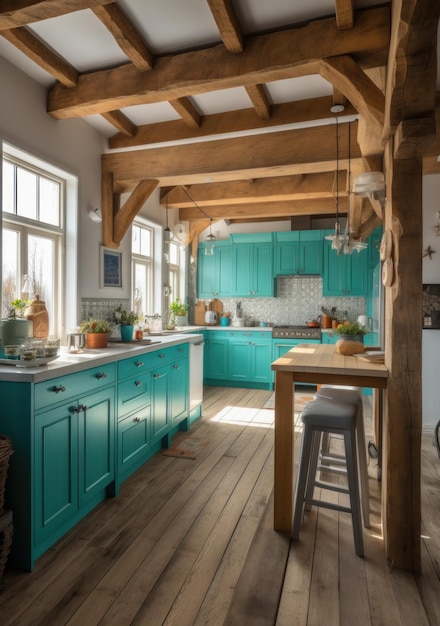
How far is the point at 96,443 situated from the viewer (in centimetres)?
247

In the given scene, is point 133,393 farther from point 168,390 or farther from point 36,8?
point 36,8

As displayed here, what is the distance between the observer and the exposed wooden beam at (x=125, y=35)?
227 cm

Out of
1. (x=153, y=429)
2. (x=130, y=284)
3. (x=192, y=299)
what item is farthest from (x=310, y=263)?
(x=153, y=429)

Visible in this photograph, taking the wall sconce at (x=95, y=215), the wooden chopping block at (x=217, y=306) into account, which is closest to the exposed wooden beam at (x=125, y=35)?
the wall sconce at (x=95, y=215)

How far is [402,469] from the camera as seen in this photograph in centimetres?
207

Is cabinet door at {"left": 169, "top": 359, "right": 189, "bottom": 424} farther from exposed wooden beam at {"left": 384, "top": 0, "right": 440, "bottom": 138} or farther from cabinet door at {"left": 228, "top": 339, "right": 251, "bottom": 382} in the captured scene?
exposed wooden beam at {"left": 384, "top": 0, "right": 440, "bottom": 138}

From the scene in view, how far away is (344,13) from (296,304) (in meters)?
4.82

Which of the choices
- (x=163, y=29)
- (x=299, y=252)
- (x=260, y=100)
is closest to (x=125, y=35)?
(x=163, y=29)

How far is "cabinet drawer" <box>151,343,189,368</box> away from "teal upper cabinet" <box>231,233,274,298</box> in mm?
2719

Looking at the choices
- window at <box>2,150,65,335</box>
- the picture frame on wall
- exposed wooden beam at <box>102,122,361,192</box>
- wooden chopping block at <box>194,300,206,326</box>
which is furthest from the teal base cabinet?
window at <box>2,150,65,335</box>

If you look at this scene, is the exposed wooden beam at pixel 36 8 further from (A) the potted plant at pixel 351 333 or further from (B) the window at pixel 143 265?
(B) the window at pixel 143 265

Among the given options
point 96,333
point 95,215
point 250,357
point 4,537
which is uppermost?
point 95,215

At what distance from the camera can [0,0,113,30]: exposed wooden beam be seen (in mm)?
1983

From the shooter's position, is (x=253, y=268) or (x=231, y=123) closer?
(x=231, y=123)
